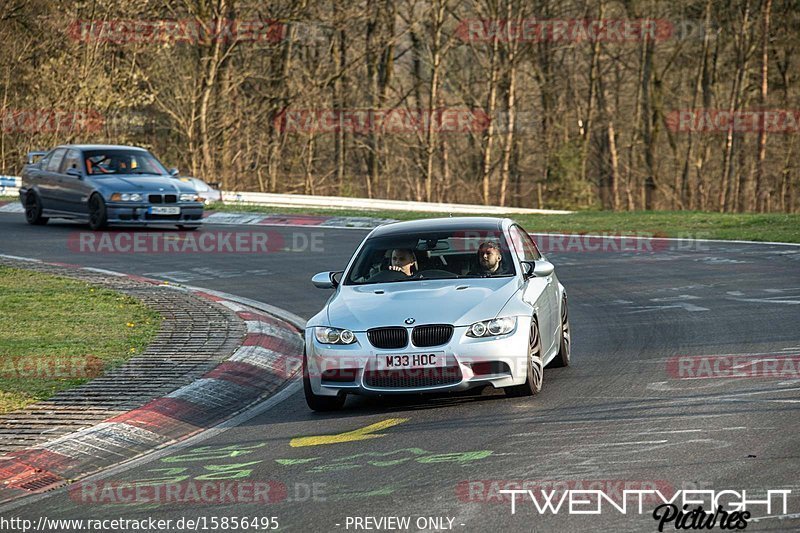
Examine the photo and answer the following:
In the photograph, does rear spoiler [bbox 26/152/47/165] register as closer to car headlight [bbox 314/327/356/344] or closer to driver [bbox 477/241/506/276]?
driver [bbox 477/241/506/276]

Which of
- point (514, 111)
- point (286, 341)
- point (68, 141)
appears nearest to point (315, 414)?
point (286, 341)

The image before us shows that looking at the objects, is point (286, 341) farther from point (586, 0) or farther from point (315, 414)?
point (586, 0)

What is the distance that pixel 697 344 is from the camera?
38.2 feet

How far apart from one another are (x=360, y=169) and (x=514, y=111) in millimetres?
7110

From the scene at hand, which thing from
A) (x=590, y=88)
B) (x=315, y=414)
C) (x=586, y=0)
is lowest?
(x=315, y=414)

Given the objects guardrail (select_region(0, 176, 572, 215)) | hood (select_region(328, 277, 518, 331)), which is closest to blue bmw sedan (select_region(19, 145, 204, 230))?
guardrail (select_region(0, 176, 572, 215))

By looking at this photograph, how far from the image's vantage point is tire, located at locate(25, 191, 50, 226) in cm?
2562

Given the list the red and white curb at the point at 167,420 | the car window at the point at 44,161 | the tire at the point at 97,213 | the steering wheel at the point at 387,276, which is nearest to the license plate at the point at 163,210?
the tire at the point at 97,213

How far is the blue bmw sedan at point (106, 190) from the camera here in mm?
23688

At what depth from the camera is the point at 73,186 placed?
24.7m

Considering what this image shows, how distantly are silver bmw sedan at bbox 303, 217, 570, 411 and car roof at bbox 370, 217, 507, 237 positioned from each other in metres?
0.04

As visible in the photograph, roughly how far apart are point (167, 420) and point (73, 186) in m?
16.7

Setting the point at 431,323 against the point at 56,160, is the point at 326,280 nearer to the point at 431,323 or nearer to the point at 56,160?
the point at 431,323

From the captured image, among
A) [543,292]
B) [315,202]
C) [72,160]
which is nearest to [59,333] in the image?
[543,292]
